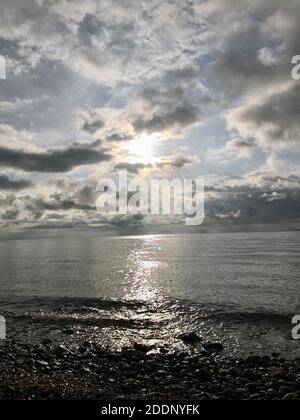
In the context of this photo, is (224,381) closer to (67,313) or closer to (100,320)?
(100,320)

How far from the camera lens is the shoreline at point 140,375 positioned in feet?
47.4

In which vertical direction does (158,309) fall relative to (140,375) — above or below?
below

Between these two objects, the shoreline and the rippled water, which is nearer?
the shoreline

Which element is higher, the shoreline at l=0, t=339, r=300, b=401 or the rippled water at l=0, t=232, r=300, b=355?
the shoreline at l=0, t=339, r=300, b=401

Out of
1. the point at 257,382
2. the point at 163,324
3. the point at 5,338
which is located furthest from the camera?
the point at 163,324

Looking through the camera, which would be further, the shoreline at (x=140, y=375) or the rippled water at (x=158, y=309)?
the rippled water at (x=158, y=309)

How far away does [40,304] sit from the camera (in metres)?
35.8

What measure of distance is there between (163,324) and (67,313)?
33.4ft

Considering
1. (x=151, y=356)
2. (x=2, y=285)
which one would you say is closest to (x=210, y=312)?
(x=151, y=356)

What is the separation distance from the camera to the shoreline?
47.4 feet

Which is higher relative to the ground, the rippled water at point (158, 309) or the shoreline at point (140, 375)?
the shoreline at point (140, 375)

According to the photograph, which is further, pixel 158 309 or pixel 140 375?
pixel 158 309

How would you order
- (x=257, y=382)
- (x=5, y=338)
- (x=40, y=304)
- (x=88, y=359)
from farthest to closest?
(x=40, y=304) < (x=5, y=338) < (x=88, y=359) < (x=257, y=382)

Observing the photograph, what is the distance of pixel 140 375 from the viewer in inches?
645
